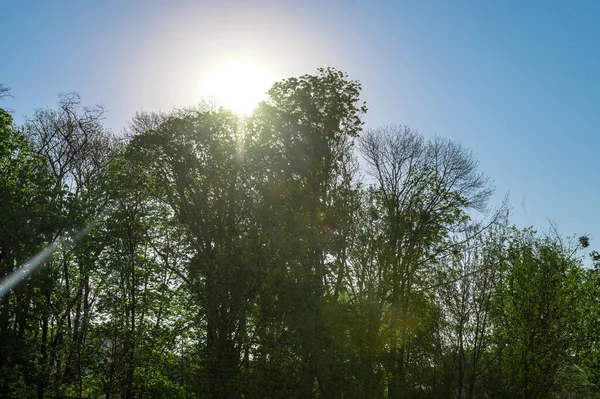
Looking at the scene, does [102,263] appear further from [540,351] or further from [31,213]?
[540,351]

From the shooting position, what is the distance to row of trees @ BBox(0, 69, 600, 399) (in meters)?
17.8

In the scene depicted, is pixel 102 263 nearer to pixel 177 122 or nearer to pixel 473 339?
pixel 177 122

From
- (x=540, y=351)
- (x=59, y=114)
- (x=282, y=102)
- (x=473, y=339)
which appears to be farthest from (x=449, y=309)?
(x=59, y=114)

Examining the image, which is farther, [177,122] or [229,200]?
[177,122]

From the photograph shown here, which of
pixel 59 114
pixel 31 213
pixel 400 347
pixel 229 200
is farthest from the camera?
pixel 400 347

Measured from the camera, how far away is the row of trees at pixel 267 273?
1778cm

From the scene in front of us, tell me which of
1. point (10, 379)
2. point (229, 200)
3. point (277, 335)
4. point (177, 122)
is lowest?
point (10, 379)

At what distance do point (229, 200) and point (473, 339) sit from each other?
18.3 meters

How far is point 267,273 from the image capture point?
57.8ft

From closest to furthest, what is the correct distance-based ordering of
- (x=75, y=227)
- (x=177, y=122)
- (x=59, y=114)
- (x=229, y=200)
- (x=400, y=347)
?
1. (x=75, y=227)
2. (x=229, y=200)
3. (x=177, y=122)
4. (x=59, y=114)
5. (x=400, y=347)

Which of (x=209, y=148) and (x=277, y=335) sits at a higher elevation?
(x=209, y=148)

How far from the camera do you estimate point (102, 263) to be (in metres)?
21.4

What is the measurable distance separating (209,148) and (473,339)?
1967cm

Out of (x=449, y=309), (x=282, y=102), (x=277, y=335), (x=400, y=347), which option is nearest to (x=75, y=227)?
(x=277, y=335)
